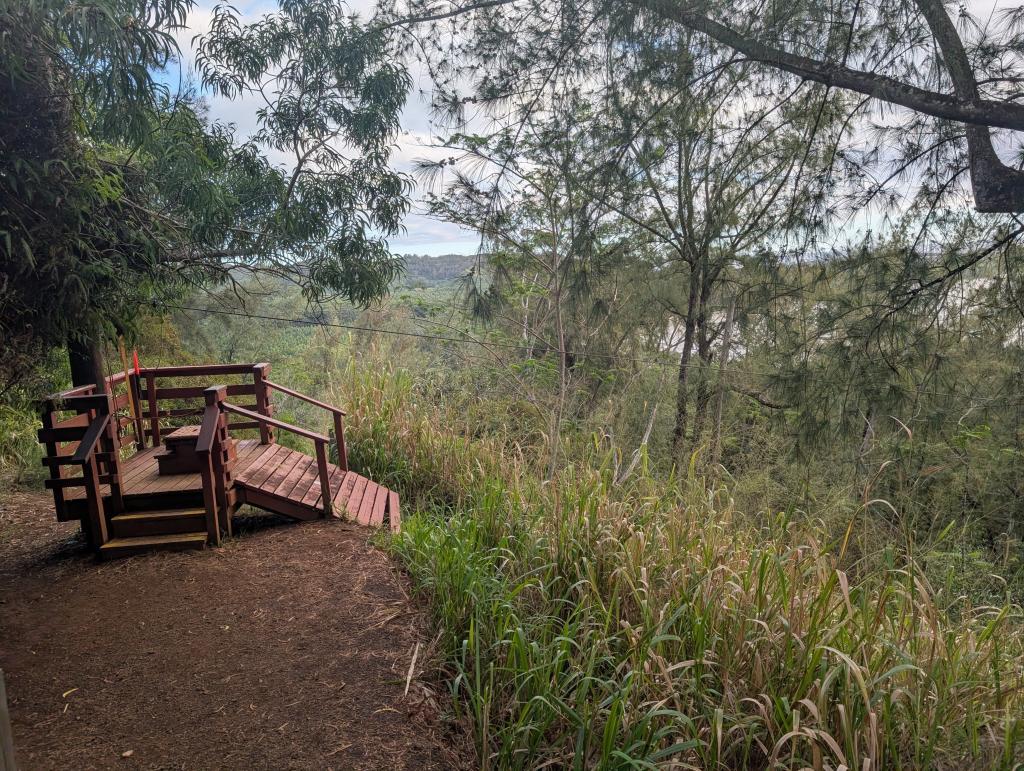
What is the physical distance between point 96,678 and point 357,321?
564 inches

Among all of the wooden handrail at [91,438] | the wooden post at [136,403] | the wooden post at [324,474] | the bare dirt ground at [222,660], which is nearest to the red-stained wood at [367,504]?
the wooden post at [324,474]

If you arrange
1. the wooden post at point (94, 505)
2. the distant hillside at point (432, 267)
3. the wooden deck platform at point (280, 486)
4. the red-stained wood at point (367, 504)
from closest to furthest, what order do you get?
the wooden post at point (94, 505) < the wooden deck platform at point (280, 486) < the red-stained wood at point (367, 504) < the distant hillside at point (432, 267)

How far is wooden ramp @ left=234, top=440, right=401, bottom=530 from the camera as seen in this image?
4785mm

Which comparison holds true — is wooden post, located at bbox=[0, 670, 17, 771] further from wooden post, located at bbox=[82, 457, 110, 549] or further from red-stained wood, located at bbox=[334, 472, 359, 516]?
red-stained wood, located at bbox=[334, 472, 359, 516]

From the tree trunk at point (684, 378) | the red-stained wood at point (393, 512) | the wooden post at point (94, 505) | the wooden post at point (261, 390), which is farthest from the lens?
the tree trunk at point (684, 378)

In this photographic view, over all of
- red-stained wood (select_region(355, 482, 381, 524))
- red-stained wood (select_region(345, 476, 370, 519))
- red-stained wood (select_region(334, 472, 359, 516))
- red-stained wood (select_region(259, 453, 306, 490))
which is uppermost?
red-stained wood (select_region(259, 453, 306, 490))

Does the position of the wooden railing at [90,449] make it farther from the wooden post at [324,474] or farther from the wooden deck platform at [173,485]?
the wooden post at [324,474]

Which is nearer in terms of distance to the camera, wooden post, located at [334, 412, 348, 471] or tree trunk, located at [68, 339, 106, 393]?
wooden post, located at [334, 412, 348, 471]

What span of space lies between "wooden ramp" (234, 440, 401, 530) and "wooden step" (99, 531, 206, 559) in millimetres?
487

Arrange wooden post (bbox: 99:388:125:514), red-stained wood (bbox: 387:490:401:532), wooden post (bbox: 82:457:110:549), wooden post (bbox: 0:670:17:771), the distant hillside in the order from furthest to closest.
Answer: the distant hillside
red-stained wood (bbox: 387:490:401:532)
wooden post (bbox: 99:388:125:514)
wooden post (bbox: 82:457:110:549)
wooden post (bbox: 0:670:17:771)

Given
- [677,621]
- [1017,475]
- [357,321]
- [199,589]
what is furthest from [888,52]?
[357,321]

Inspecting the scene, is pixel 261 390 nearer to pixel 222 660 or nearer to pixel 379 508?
pixel 379 508

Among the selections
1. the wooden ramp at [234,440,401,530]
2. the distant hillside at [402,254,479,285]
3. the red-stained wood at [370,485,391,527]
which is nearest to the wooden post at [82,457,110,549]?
the wooden ramp at [234,440,401,530]

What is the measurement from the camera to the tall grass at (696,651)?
7.02 ft
